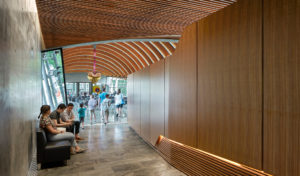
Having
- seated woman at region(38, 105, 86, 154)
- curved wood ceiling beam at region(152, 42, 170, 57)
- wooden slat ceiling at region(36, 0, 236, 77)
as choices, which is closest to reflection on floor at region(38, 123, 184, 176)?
seated woman at region(38, 105, 86, 154)

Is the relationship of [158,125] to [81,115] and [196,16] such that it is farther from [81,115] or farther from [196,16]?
[81,115]

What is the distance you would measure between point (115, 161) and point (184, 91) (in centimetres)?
255

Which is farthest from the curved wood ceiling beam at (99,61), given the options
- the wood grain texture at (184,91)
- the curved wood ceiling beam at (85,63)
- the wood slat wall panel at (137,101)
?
the wood grain texture at (184,91)

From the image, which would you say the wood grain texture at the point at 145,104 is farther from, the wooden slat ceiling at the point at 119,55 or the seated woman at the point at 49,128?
the wooden slat ceiling at the point at 119,55

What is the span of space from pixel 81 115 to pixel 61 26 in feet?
14.5

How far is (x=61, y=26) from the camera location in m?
5.20

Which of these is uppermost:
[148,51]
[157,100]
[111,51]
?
[111,51]

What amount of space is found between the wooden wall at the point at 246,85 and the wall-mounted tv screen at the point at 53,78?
4919 millimetres

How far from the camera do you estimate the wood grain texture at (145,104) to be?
605cm

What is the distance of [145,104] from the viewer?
636cm

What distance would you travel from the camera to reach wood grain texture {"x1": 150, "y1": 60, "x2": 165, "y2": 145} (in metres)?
4.98

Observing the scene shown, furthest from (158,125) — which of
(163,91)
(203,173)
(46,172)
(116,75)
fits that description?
(116,75)

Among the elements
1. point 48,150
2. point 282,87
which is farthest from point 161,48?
point 282,87

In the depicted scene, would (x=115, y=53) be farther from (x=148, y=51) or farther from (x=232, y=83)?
(x=232, y=83)
